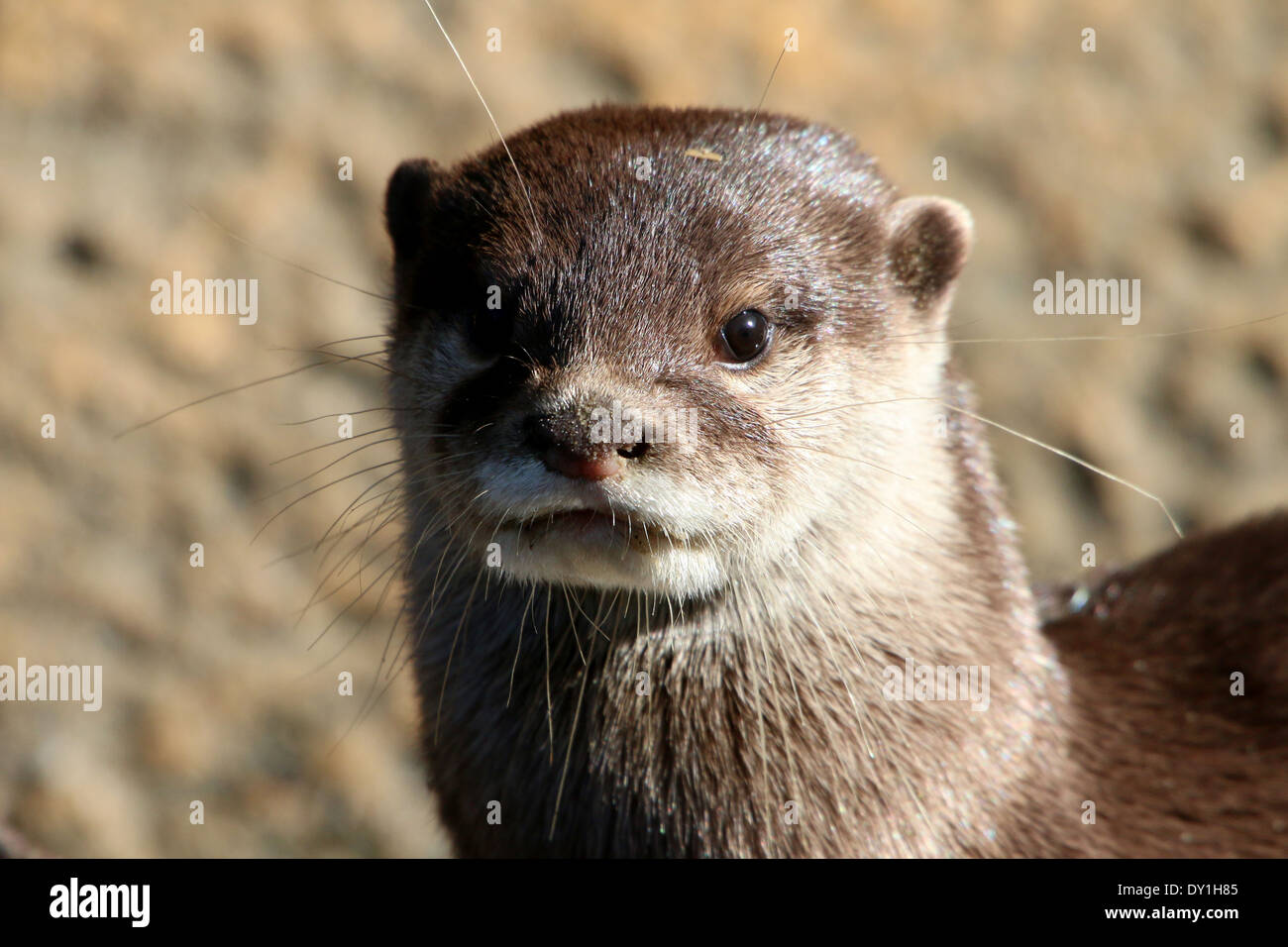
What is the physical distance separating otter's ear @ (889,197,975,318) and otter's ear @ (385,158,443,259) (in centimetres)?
71

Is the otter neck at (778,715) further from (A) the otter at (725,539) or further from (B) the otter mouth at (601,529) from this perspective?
(B) the otter mouth at (601,529)

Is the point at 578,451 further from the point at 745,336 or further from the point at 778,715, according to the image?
the point at 778,715

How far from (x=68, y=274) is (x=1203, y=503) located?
3.34 m

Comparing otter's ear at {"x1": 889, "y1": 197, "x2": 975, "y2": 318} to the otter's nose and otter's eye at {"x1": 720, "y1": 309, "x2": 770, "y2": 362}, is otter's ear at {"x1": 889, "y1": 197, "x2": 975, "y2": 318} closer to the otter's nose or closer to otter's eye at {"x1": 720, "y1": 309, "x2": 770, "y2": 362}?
otter's eye at {"x1": 720, "y1": 309, "x2": 770, "y2": 362}

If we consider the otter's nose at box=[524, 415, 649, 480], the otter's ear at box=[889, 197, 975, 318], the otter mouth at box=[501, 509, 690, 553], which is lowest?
the otter mouth at box=[501, 509, 690, 553]

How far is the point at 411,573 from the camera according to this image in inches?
82.7

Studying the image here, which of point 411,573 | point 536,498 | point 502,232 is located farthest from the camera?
point 411,573

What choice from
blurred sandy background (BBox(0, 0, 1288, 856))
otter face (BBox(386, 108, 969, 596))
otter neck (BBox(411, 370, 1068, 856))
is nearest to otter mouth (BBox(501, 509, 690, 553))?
otter face (BBox(386, 108, 969, 596))

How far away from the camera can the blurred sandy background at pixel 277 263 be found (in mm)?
3619

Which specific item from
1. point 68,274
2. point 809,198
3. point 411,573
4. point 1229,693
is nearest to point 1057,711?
point 1229,693

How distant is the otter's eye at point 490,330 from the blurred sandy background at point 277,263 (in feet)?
6.05

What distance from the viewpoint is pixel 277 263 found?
3.74 meters

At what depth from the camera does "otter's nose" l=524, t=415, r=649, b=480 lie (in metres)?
1.51
